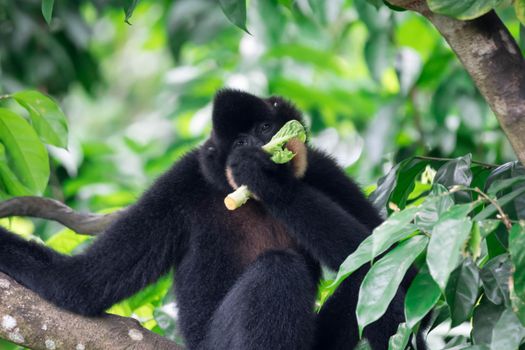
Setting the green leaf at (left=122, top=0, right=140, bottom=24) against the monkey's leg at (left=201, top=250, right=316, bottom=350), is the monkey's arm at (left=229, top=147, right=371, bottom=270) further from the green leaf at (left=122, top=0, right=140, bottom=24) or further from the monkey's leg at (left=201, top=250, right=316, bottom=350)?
the green leaf at (left=122, top=0, right=140, bottom=24)

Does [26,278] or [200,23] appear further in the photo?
[200,23]

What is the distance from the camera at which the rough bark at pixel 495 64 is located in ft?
9.41

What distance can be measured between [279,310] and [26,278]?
1198 millimetres

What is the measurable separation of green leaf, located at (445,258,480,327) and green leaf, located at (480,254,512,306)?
7 centimetres

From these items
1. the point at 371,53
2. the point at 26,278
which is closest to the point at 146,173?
the point at 371,53

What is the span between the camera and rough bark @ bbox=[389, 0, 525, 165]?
9.41 ft

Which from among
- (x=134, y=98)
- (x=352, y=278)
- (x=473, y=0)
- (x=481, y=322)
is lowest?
(x=134, y=98)

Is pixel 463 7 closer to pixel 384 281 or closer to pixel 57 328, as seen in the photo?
pixel 384 281

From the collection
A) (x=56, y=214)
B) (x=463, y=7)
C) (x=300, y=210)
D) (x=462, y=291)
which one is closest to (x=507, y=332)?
(x=462, y=291)

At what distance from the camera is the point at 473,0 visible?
9.02 ft

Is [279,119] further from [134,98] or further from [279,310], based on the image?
[134,98]

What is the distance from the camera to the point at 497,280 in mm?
2828

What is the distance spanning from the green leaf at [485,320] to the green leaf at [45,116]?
91.6 inches

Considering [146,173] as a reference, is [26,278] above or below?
above
